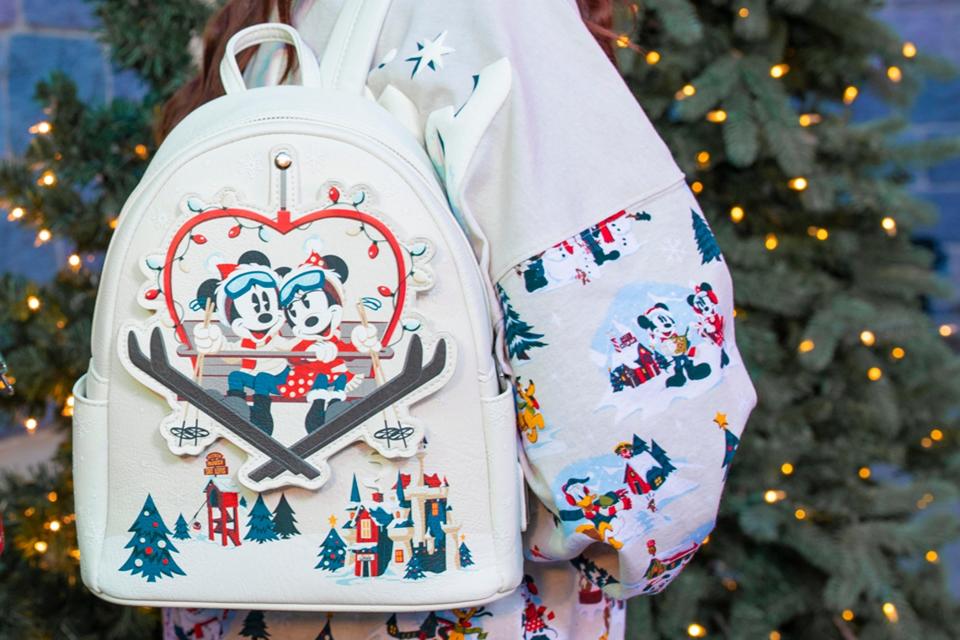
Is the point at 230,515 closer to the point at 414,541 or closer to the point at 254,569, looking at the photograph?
the point at 254,569

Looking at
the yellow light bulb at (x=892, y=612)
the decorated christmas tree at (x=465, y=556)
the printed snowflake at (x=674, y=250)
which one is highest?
the printed snowflake at (x=674, y=250)

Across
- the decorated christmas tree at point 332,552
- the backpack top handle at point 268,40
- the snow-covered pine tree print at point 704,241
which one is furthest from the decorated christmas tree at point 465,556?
the backpack top handle at point 268,40

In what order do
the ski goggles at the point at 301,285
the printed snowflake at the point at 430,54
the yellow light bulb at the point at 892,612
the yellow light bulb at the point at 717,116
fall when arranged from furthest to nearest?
the yellow light bulb at the point at 892,612, the yellow light bulb at the point at 717,116, the printed snowflake at the point at 430,54, the ski goggles at the point at 301,285

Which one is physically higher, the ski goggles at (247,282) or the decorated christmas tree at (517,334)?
the ski goggles at (247,282)

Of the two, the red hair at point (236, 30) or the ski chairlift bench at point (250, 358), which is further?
the red hair at point (236, 30)

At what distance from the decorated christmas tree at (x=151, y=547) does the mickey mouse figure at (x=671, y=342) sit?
47cm

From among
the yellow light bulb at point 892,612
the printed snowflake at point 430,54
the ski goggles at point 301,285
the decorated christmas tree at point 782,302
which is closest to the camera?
the ski goggles at point 301,285

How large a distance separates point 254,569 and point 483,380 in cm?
27

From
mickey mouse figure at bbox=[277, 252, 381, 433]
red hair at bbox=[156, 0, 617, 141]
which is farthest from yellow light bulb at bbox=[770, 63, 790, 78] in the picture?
mickey mouse figure at bbox=[277, 252, 381, 433]

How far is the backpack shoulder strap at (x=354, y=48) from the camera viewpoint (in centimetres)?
110

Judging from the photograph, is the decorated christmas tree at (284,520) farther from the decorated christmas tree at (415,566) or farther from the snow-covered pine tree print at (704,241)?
the snow-covered pine tree print at (704,241)

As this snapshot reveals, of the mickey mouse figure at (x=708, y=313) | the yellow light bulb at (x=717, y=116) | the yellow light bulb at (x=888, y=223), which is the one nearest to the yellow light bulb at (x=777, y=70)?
the yellow light bulb at (x=717, y=116)

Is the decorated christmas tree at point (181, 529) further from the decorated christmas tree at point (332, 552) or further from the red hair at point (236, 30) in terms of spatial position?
the red hair at point (236, 30)

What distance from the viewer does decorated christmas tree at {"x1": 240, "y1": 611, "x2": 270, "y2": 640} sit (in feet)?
3.80
